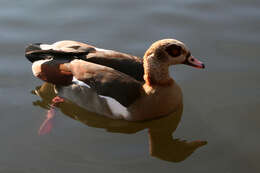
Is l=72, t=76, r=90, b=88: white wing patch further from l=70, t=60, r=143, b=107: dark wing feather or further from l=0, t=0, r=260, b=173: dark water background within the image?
l=0, t=0, r=260, b=173: dark water background

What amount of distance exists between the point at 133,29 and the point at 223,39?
1.75 metres

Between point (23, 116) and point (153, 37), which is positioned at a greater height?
point (153, 37)

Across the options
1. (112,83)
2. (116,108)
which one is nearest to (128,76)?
(112,83)

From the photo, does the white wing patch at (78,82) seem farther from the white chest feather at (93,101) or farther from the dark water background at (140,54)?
the dark water background at (140,54)

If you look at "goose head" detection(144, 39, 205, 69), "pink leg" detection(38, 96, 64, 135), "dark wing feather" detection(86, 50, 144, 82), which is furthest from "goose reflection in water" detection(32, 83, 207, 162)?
"goose head" detection(144, 39, 205, 69)

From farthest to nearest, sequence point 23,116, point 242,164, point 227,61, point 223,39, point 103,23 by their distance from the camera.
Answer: point 103,23
point 223,39
point 227,61
point 23,116
point 242,164

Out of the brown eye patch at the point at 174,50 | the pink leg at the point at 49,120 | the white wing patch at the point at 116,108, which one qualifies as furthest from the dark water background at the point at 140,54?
the brown eye patch at the point at 174,50

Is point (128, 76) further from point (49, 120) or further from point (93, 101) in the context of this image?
point (49, 120)

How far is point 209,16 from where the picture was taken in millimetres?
8555

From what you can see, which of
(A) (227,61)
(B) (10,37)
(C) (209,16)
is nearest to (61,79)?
(B) (10,37)

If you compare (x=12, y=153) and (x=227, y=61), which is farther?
(x=227, y=61)

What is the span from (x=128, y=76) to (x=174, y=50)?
0.77m

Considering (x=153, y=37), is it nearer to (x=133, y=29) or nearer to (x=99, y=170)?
(x=133, y=29)

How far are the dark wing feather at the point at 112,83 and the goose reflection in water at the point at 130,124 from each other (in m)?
0.21
